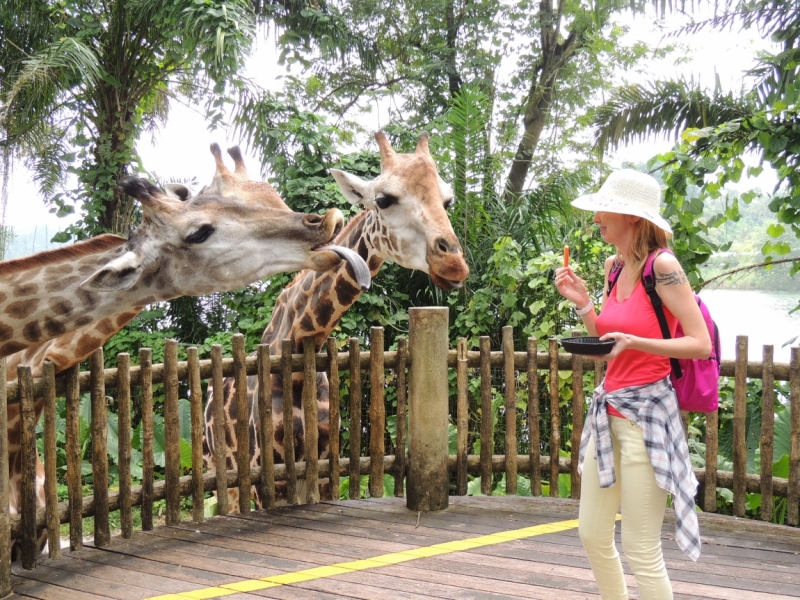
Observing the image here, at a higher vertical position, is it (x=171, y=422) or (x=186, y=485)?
(x=171, y=422)

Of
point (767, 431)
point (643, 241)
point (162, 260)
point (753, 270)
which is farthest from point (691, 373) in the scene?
point (753, 270)

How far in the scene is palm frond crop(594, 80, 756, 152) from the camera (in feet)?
27.7

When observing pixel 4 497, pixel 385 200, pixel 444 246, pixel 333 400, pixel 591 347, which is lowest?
pixel 4 497

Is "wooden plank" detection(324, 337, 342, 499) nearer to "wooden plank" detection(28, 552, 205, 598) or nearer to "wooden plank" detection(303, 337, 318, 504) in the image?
"wooden plank" detection(303, 337, 318, 504)

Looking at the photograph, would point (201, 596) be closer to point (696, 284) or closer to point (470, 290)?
point (696, 284)

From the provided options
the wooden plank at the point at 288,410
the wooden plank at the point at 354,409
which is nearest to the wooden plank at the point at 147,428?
the wooden plank at the point at 288,410

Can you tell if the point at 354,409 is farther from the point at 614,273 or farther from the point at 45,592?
the point at 614,273

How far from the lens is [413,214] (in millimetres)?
4570

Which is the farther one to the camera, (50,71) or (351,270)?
(50,71)

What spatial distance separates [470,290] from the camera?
8156mm

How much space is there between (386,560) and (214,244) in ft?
6.54

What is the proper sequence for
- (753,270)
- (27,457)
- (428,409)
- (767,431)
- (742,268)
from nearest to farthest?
(27,457)
(767,431)
(428,409)
(742,268)
(753,270)

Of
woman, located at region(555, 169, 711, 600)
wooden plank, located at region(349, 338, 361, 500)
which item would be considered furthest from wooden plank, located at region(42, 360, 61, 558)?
woman, located at region(555, 169, 711, 600)

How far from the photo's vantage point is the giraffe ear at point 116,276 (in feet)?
9.77
